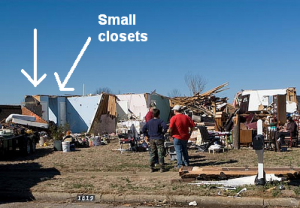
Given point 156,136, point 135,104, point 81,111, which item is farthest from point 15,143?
point 135,104

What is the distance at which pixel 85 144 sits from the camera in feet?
67.8

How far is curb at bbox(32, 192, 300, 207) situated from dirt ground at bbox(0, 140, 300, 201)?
0.54 feet

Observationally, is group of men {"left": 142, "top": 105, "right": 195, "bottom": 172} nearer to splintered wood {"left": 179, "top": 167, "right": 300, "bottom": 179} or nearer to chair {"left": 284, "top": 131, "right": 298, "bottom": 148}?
splintered wood {"left": 179, "top": 167, "right": 300, "bottom": 179}

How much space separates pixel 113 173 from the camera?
1170 centimetres

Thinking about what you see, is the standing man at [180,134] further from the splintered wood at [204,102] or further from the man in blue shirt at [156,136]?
the splintered wood at [204,102]

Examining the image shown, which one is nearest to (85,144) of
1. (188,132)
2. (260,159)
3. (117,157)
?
(117,157)

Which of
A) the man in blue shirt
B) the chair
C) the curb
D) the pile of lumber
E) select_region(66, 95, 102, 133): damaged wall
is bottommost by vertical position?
the curb

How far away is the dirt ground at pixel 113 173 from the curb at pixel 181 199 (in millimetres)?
164

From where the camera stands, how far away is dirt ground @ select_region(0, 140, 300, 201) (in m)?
8.62

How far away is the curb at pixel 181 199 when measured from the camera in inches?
303

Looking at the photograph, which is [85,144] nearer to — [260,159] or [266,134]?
[266,134]

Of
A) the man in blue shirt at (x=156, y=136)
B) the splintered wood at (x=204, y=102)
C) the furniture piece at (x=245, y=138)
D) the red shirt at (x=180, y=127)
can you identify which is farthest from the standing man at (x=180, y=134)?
the splintered wood at (x=204, y=102)

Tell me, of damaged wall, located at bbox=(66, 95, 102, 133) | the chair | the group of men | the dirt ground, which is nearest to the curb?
the dirt ground

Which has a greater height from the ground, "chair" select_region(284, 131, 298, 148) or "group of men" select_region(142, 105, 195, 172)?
"group of men" select_region(142, 105, 195, 172)
